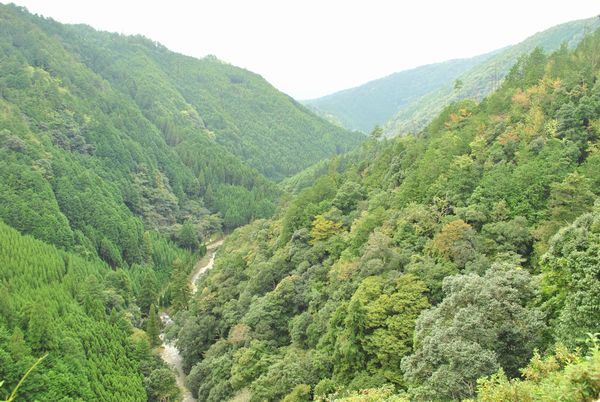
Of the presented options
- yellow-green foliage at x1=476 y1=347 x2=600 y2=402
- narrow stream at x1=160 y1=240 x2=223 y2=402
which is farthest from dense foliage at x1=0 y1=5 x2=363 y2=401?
yellow-green foliage at x1=476 y1=347 x2=600 y2=402

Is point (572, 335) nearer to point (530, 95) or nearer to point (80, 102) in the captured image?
point (530, 95)

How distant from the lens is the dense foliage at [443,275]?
21547 mm

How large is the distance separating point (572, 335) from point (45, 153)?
10584 cm

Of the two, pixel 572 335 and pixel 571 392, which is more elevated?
pixel 571 392

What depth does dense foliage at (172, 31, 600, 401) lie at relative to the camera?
21547mm

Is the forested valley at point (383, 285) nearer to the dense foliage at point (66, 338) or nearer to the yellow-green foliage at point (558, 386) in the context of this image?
the yellow-green foliage at point (558, 386)

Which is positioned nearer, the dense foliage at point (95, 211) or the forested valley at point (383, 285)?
the forested valley at point (383, 285)

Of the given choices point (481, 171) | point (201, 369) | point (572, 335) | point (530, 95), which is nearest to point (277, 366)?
point (201, 369)

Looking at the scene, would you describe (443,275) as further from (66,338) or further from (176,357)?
(176,357)

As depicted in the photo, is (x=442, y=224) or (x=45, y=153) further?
(x=45, y=153)

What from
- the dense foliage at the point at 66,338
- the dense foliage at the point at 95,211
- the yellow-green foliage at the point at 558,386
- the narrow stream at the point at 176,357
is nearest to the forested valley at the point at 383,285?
the yellow-green foliage at the point at 558,386

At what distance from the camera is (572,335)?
60.9 feet

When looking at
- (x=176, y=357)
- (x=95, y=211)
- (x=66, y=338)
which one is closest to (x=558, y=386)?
(x=66, y=338)

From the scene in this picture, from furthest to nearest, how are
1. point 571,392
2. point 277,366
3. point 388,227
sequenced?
point 388,227, point 277,366, point 571,392
